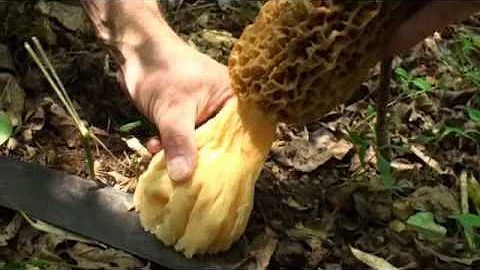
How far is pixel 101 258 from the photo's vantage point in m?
2.07

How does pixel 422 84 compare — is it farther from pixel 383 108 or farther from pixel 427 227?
pixel 427 227

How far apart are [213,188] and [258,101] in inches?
9.0

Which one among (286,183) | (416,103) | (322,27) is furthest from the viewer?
(416,103)

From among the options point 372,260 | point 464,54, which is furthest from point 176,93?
point 464,54

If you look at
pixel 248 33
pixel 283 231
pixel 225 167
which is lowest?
pixel 283 231

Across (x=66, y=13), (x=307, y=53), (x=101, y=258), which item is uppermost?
(x=307, y=53)

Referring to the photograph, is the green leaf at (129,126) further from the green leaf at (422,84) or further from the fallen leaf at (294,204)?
the green leaf at (422,84)

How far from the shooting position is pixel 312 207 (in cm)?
228

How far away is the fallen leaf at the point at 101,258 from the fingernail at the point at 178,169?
228 mm

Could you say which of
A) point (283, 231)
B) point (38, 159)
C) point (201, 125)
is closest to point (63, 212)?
point (38, 159)

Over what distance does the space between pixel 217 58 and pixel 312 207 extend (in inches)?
26.7

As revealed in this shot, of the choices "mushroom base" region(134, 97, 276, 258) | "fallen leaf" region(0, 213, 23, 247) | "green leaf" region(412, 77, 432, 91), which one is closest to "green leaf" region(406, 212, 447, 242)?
"mushroom base" region(134, 97, 276, 258)

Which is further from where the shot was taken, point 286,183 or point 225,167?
point 286,183

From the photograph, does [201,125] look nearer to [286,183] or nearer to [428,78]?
[286,183]
